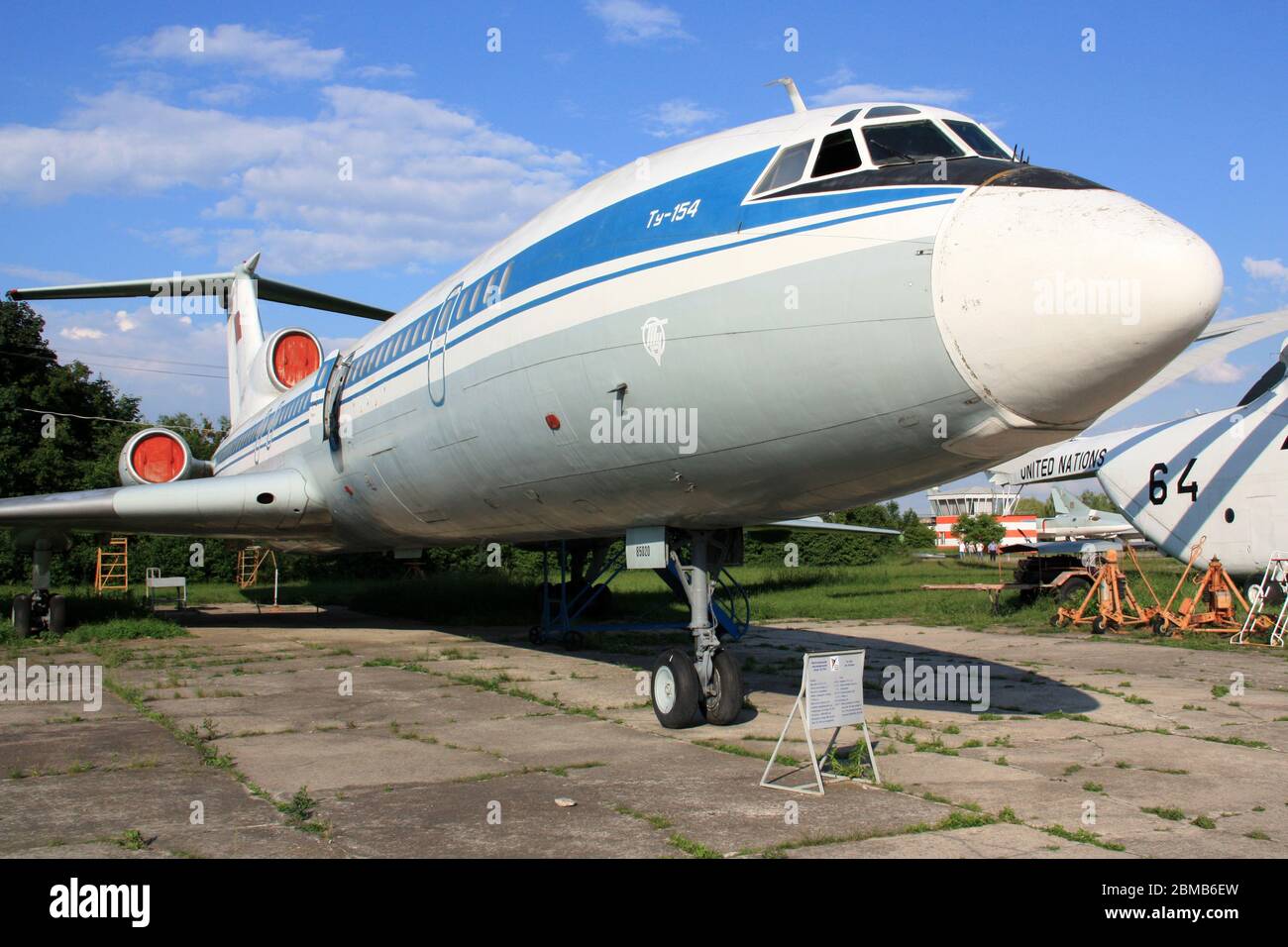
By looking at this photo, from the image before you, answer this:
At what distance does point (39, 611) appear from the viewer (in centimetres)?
1647

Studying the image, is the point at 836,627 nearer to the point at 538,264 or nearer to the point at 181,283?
the point at 538,264

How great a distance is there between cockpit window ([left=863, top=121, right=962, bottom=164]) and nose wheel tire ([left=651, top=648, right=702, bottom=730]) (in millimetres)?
4149

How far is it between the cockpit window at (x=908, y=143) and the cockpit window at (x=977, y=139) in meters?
0.13

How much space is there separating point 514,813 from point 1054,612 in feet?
51.8

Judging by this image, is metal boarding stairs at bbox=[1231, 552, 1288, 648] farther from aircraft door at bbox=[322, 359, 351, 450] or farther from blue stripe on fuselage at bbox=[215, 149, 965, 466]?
aircraft door at bbox=[322, 359, 351, 450]

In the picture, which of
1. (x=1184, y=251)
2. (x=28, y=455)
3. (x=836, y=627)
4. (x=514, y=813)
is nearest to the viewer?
(x=1184, y=251)

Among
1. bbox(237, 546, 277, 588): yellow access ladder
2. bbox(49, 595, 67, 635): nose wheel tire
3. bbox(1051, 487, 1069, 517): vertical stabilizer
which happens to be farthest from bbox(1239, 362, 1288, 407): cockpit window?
bbox(1051, 487, 1069, 517): vertical stabilizer

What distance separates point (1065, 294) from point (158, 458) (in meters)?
20.8

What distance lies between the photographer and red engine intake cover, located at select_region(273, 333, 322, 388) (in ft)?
76.5

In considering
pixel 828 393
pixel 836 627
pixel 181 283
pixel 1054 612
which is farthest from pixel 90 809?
pixel 181 283

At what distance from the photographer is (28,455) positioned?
1614 inches

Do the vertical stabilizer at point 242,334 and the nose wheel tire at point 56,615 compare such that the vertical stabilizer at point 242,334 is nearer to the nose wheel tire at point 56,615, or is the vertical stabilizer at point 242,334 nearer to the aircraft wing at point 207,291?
the aircraft wing at point 207,291

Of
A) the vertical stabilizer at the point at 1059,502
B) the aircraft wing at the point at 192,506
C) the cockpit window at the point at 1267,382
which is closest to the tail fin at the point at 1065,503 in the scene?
the vertical stabilizer at the point at 1059,502

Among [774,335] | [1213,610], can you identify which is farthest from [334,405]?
[1213,610]
